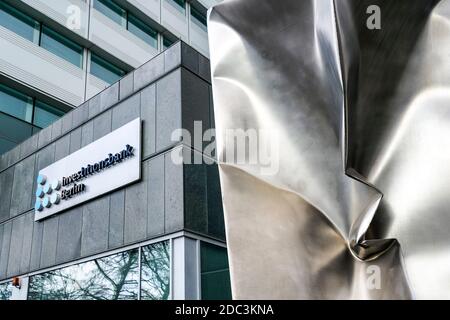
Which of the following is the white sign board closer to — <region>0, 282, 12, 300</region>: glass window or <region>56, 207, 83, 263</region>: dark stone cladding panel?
<region>56, 207, 83, 263</region>: dark stone cladding panel

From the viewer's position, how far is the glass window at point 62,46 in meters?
17.6

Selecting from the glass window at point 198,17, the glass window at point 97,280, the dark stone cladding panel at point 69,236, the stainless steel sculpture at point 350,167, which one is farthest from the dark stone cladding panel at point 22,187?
the glass window at point 198,17

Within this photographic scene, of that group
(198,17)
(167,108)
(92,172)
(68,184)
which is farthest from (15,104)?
(198,17)

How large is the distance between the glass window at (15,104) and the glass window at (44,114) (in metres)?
0.21

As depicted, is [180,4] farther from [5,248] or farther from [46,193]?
[5,248]

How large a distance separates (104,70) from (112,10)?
8.97 feet

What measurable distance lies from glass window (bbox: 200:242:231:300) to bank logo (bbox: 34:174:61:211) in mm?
4052

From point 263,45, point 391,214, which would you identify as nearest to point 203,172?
point 263,45

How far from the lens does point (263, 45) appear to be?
2.86 m

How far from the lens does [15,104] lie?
16.2m

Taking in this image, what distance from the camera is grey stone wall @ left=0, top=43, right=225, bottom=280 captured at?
7.99 meters

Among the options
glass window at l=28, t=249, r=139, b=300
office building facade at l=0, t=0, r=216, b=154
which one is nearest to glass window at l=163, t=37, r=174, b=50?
office building facade at l=0, t=0, r=216, b=154
